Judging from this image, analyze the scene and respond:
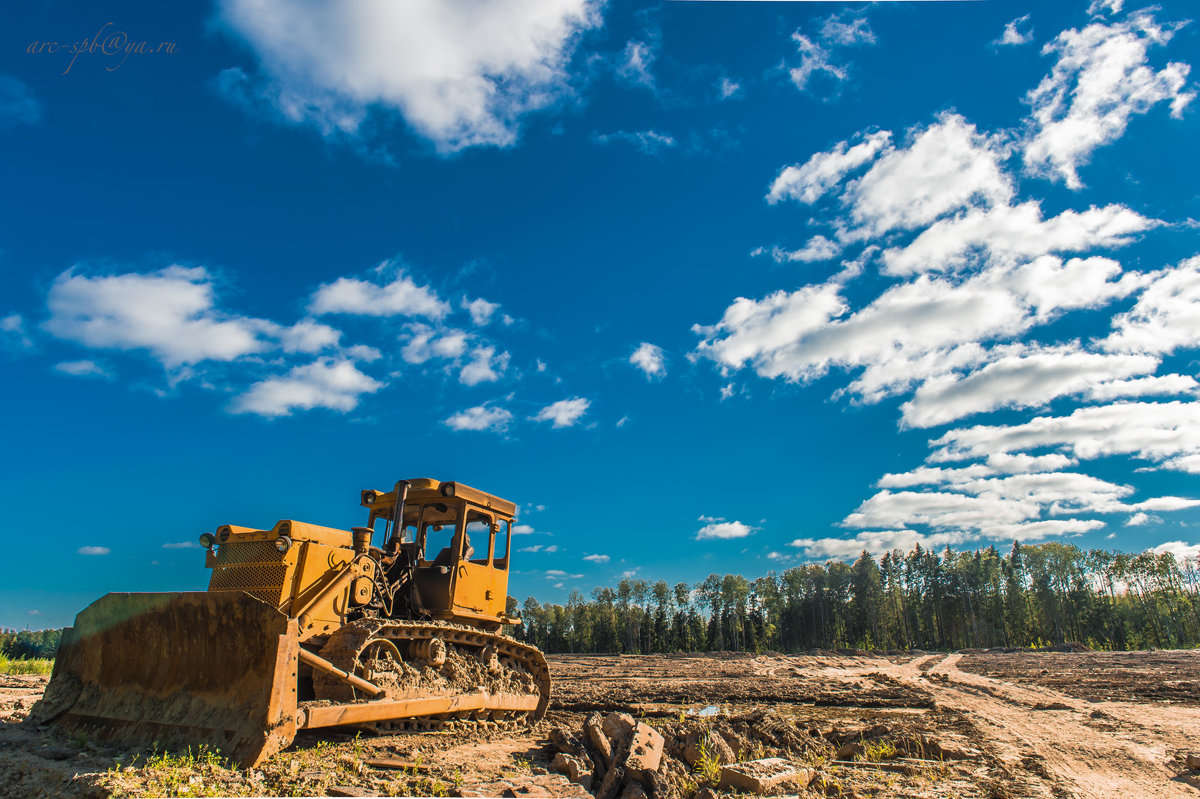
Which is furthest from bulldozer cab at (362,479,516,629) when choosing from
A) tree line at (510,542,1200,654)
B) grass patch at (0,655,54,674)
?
tree line at (510,542,1200,654)

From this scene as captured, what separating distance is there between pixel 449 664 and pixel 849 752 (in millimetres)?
5574

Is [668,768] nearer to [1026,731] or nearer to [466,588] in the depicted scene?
[466,588]

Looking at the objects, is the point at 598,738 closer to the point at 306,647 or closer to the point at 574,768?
the point at 574,768

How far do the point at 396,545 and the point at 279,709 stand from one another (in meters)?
4.15

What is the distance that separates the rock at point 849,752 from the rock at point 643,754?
2808mm

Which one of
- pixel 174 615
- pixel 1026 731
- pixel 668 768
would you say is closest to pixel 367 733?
pixel 174 615

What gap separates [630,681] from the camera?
21984 mm

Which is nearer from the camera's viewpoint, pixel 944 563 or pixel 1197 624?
pixel 1197 624

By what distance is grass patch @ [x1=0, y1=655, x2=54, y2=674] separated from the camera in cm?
1828

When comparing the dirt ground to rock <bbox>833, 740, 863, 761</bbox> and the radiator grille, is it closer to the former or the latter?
rock <bbox>833, 740, 863, 761</bbox>

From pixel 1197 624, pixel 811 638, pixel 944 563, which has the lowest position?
pixel 811 638

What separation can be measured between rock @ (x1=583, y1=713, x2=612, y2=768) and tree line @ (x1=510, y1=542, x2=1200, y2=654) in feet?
271

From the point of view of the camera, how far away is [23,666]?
19.0m

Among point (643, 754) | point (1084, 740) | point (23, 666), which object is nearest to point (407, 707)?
point (643, 754)
